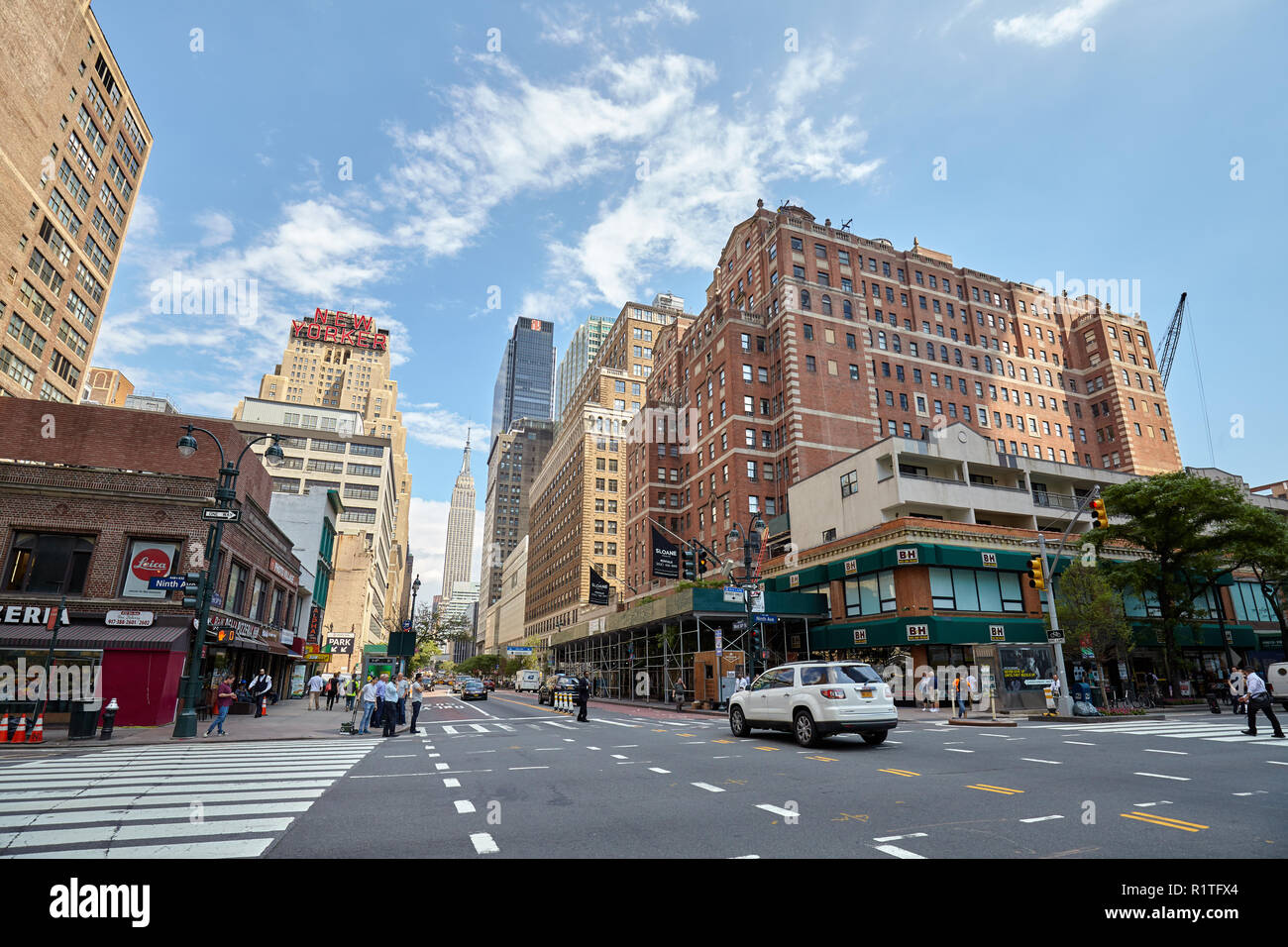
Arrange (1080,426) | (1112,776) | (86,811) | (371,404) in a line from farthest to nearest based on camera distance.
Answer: (371,404)
(1080,426)
(1112,776)
(86,811)

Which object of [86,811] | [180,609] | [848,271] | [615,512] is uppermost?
[848,271]

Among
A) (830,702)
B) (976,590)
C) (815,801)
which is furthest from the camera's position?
(976,590)

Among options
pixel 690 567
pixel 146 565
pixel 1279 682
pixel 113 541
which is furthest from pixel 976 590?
pixel 113 541

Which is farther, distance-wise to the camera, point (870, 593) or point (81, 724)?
point (870, 593)

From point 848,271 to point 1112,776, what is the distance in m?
58.4

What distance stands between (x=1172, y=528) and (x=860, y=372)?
94.7 feet

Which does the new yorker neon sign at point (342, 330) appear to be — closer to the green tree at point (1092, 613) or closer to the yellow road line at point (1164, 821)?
the green tree at point (1092, 613)

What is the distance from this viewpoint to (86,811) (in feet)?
26.7

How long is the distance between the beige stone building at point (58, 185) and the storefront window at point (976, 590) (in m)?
63.8

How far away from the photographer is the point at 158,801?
8820mm

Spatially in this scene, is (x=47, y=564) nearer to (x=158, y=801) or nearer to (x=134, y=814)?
(x=158, y=801)

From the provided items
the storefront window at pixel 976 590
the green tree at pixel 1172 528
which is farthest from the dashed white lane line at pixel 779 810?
the green tree at pixel 1172 528
